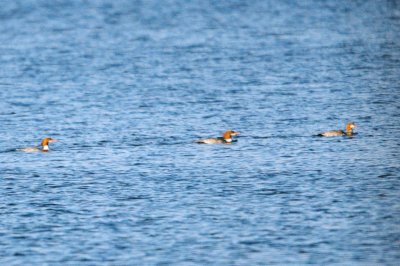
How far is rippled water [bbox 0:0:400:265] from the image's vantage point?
32125 millimetres

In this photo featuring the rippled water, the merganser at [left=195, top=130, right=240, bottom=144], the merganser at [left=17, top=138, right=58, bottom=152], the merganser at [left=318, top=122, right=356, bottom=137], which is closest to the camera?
the rippled water

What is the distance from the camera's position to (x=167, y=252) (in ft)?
102

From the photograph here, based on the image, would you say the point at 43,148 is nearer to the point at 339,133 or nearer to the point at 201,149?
the point at 201,149

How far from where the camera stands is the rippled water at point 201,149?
32.1 m

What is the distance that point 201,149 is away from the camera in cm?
4641

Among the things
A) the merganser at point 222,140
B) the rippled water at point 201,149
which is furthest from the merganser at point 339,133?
the merganser at point 222,140

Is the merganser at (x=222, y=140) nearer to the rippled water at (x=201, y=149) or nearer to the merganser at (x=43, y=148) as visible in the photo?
the rippled water at (x=201, y=149)

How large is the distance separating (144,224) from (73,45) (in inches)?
2262

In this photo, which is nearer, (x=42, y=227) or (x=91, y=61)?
(x=42, y=227)

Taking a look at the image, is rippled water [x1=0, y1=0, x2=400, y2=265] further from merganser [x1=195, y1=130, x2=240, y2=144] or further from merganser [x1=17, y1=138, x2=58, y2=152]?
merganser [x1=195, y1=130, x2=240, y2=144]

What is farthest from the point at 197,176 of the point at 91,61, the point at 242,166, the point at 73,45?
the point at 73,45

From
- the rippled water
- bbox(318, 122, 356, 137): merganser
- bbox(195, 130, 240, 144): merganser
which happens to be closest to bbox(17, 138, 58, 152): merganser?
the rippled water

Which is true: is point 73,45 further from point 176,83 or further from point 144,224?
point 144,224

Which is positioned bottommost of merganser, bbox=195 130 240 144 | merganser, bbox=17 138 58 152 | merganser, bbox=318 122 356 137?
merganser, bbox=318 122 356 137
